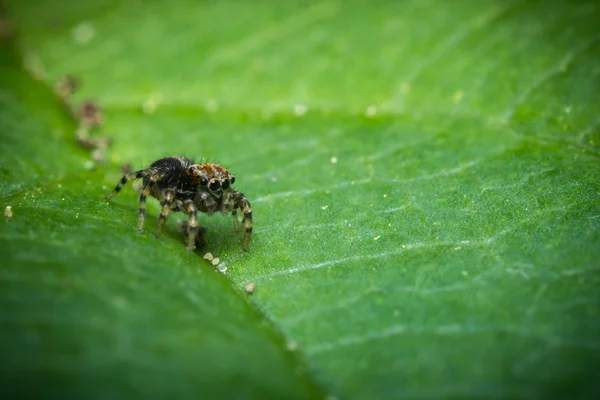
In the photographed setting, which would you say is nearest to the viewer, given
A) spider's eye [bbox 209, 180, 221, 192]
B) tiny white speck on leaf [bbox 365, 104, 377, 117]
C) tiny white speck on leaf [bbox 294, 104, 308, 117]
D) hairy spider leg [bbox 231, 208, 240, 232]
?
spider's eye [bbox 209, 180, 221, 192]

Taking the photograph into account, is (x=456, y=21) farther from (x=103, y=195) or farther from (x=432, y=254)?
(x=103, y=195)

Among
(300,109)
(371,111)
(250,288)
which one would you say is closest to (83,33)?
(300,109)

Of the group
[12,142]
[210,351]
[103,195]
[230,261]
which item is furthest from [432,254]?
[12,142]

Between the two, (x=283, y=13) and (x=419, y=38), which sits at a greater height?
(x=283, y=13)

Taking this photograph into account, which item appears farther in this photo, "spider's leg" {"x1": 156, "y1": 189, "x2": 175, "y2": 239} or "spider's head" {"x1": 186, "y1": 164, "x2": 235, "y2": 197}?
"spider's head" {"x1": 186, "y1": 164, "x2": 235, "y2": 197}

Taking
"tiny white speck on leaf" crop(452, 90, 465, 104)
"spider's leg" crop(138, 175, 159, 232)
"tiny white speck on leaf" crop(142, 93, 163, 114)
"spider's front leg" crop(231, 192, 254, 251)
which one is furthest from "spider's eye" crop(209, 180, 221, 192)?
"tiny white speck on leaf" crop(452, 90, 465, 104)

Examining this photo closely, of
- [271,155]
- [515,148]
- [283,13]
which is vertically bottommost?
[515,148]

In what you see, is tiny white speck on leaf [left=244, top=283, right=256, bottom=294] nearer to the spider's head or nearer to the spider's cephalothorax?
the spider's cephalothorax

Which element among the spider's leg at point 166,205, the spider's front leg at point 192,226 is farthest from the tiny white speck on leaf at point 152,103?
the spider's front leg at point 192,226

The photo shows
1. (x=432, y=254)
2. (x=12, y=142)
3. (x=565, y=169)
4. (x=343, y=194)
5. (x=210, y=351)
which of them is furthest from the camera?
(x=12, y=142)
